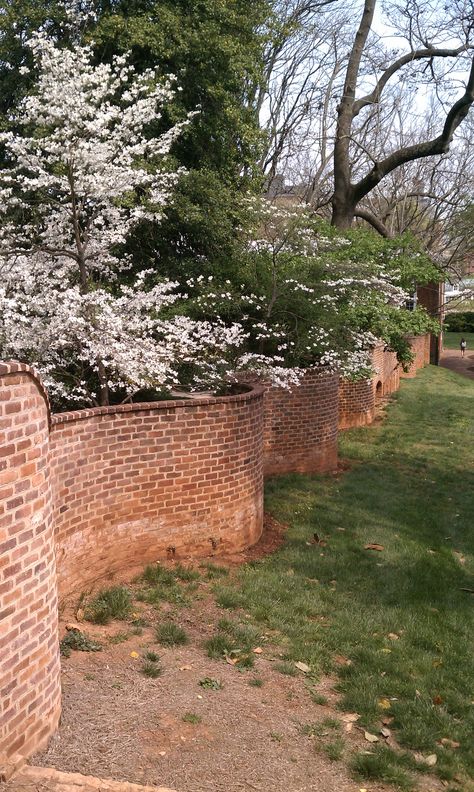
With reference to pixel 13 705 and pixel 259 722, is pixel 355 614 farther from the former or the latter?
pixel 13 705

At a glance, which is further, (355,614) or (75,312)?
(75,312)

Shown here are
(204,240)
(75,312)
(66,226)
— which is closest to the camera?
(75,312)

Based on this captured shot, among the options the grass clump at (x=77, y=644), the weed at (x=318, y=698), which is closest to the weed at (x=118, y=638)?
the grass clump at (x=77, y=644)

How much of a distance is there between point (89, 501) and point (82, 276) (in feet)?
9.60

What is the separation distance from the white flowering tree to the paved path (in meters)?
26.5

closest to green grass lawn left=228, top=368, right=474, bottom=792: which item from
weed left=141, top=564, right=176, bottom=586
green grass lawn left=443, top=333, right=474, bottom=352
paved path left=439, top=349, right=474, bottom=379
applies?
weed left=141, top=564, right=176, bottom=586

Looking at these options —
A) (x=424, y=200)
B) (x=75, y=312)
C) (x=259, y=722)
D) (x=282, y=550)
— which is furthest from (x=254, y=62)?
(x=424, y=200)

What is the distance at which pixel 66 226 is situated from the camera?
365 inches

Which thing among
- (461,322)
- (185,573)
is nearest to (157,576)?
(185,573)

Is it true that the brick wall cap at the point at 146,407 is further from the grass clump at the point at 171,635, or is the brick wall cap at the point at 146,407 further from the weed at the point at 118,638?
the grass clump at the point at 171,635

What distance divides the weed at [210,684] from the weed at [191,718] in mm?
401

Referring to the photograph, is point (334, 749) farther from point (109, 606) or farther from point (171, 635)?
point (109, 606)

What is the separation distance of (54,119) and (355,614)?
685 centimetres

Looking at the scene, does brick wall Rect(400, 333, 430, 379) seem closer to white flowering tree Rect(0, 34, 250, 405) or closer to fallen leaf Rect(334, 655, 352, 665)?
white flowering tree Rect(0, 34, 250, 405)
